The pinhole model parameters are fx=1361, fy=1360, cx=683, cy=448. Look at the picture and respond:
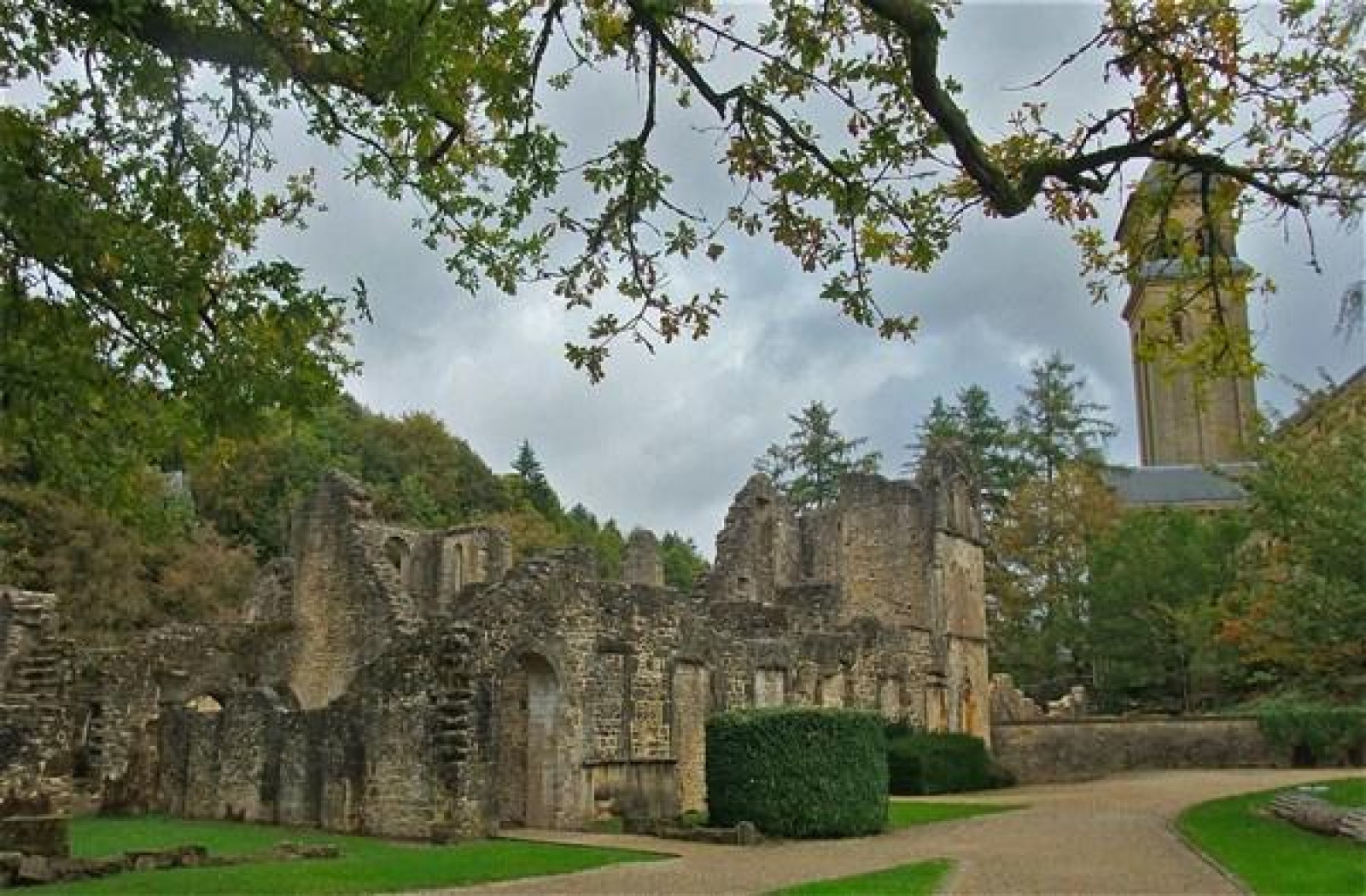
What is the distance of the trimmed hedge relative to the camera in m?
18.5

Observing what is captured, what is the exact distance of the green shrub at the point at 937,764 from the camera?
95.9 feet

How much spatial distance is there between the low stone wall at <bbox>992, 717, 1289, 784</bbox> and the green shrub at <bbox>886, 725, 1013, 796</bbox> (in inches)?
138

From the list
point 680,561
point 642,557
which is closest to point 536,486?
point 680,561

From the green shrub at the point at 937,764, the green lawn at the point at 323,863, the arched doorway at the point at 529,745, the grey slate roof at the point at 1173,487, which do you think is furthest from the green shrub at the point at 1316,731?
the grey slate roof at the point at 1173,487

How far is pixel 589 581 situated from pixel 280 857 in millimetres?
7371

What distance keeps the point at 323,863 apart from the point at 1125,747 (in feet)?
88.9

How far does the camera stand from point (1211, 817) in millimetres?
19328

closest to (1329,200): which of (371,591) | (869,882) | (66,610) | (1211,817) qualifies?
(869,882)

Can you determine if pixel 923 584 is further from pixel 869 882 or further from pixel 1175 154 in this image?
pixel 1175 154

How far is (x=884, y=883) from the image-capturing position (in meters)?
12.7

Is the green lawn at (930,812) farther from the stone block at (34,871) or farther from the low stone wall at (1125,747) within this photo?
the low stone wall at (1125,747)

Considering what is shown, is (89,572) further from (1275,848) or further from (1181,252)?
(1181,252)

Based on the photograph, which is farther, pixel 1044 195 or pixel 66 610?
pixel 66 610

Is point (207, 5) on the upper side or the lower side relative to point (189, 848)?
upper
